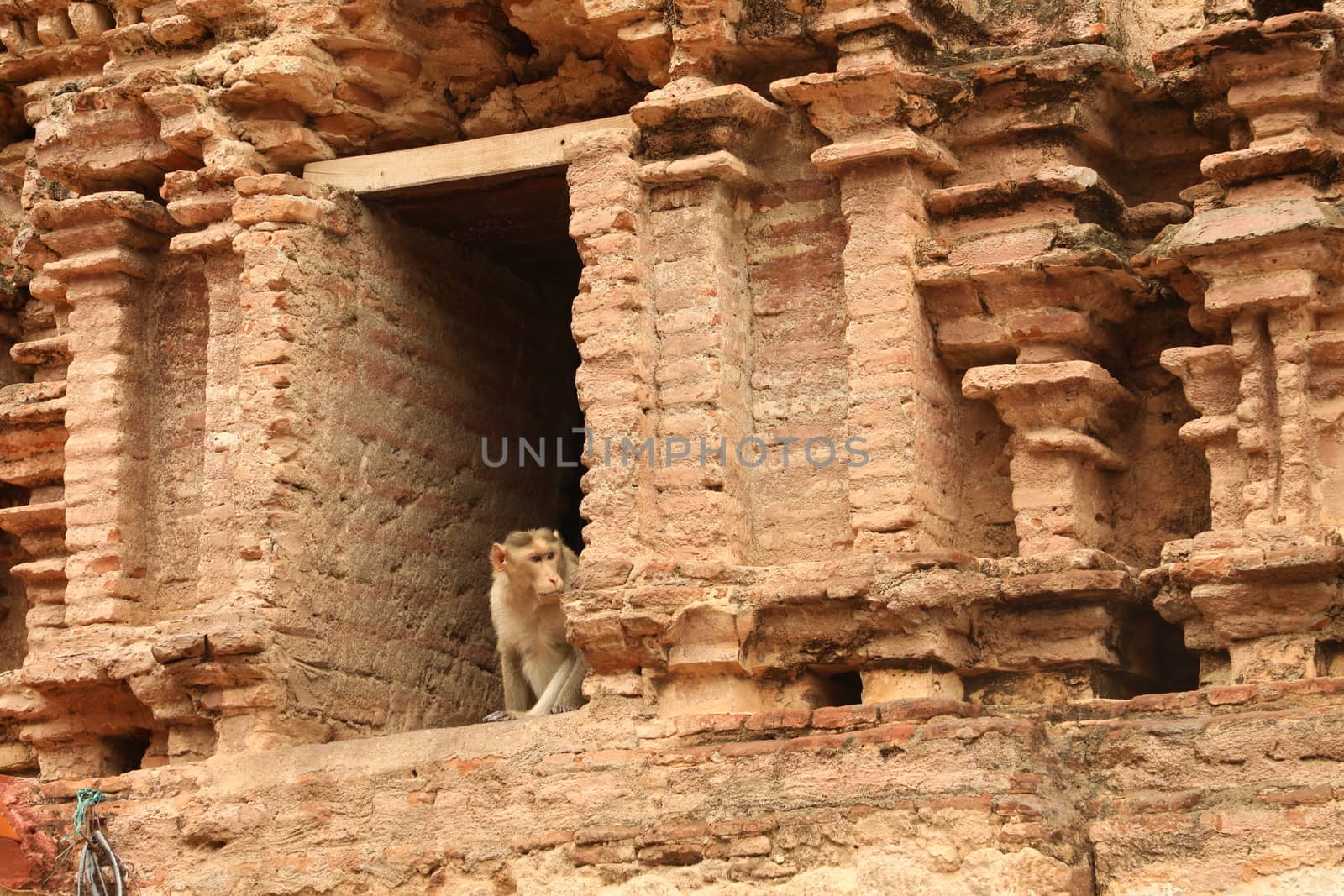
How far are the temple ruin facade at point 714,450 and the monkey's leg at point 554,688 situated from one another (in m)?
0.50

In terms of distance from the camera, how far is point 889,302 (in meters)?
9.09

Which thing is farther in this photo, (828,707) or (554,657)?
(554,657)

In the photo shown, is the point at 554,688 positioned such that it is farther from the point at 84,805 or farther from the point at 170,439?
the point at 170,439

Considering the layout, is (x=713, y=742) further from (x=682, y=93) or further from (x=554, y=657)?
(x=682, y=93)

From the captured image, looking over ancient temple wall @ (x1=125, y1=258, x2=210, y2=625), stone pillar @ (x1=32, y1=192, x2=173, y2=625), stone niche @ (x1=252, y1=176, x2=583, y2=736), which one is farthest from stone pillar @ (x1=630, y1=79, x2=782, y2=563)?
stone pillar @ (x1=32, y1=192, x2=173, y2=625)

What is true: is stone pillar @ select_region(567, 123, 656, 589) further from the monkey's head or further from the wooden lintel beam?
the monkey's head

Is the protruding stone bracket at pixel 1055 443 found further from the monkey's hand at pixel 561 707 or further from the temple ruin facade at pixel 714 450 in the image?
the monkey's hand at pixel 561 707

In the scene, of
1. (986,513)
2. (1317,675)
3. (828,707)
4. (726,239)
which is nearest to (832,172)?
(726,239)

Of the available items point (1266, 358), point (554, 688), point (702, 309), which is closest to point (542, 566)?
point (554, 688)

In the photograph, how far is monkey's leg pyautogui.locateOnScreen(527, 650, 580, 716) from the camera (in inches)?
381

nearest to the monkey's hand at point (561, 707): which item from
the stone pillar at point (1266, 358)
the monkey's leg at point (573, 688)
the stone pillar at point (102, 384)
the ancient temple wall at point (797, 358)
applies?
the monkey's leg at point (573, 688)

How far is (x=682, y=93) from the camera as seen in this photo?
9.48 m

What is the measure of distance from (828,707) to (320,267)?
3.07 meters

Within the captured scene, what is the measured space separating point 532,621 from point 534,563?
1.04 ft
